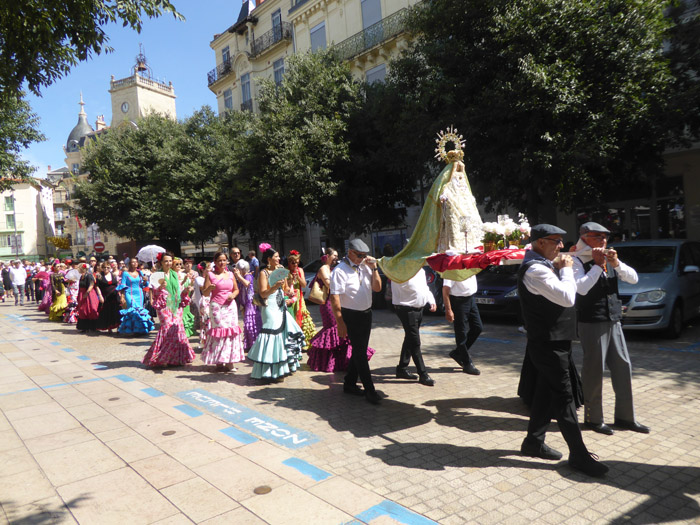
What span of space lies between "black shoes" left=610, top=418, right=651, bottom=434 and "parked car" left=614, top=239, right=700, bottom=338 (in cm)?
400

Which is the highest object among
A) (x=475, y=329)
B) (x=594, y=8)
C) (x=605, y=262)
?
(x=594, y=8)

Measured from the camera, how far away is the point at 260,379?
6.89 meters

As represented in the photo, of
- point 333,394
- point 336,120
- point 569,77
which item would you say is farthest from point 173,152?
point 333,394

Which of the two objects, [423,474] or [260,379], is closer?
[423,474]

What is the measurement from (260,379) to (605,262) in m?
4.79

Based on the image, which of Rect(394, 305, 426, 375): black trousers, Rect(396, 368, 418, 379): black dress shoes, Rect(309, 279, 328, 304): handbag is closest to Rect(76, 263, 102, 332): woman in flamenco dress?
Rect(309, 279, 328, 304): handbag

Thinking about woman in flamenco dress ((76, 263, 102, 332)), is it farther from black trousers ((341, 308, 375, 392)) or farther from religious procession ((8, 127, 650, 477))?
black trousers ((341, 308, 375, 392))

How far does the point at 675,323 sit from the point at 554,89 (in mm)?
4989

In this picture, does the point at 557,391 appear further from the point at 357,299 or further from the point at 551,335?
the point at 357,299

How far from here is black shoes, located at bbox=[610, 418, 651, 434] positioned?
4346 mm

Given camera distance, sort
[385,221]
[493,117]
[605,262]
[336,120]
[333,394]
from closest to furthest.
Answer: [605,262], [333,394], [493,117], [336,120], [385,221]

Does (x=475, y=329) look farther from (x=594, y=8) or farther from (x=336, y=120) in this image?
(x=336, y=120)

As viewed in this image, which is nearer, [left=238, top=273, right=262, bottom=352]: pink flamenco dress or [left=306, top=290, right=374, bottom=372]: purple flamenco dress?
[left=306, top=290, right=374, bottom=372]: purple flamenco dress

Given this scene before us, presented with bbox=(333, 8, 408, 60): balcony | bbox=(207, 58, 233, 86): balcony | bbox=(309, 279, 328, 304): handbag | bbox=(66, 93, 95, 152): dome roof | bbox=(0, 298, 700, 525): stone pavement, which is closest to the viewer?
bbox=(0, 298, 700, 525): stone pavement
